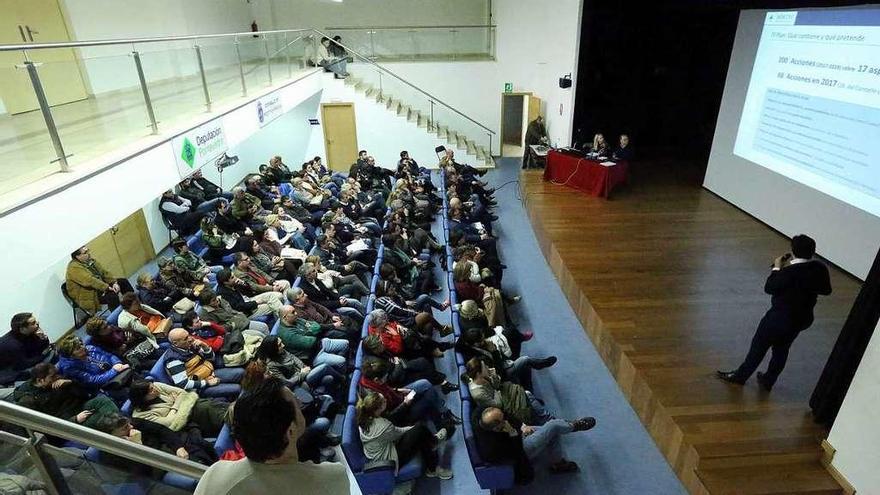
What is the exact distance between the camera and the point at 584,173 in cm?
787

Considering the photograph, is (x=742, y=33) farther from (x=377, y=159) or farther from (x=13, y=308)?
(x=13, y=308)

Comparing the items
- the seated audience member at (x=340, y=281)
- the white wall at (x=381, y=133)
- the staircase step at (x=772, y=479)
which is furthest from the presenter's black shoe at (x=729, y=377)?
the white wall at (x=381, y=133)

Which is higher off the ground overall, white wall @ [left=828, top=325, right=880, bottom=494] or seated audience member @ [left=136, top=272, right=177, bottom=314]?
white wall @ [left=828, top=325, right=880, bottom=494]

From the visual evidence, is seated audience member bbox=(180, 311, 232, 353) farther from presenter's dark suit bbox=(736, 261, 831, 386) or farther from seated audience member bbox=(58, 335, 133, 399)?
presenter's dark suit bbox=(736, 261, 831, 386)

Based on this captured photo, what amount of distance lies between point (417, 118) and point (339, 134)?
6.69ft

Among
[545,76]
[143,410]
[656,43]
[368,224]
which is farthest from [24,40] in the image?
[656,43]

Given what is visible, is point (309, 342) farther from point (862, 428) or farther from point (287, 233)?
point (862, 428)

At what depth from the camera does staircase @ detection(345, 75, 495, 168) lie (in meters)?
11.6

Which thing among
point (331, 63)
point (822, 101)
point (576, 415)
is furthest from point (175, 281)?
point (331, 63)

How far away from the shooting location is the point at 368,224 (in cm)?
741

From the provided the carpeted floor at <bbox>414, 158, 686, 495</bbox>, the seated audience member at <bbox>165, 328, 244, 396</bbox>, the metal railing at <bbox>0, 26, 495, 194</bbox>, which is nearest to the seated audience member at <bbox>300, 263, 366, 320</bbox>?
the carpeted floor at <bbox>414, 158, 686, 495</bbox>

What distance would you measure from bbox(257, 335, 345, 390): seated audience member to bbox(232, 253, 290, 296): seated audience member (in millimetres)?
1364

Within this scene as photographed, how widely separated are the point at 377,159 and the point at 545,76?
4572 mm

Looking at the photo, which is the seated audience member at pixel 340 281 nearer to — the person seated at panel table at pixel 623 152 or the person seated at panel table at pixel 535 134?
the person seated at panel table at pixel 623 152
